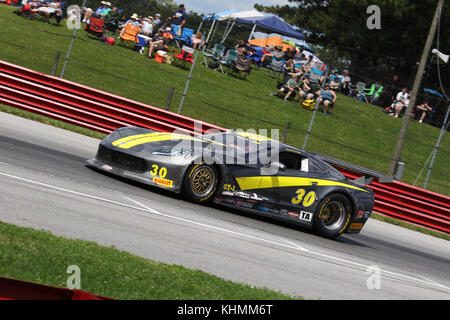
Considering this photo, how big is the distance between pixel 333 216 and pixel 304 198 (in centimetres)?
77

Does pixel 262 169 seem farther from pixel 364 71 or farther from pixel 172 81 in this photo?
pixel 364 71

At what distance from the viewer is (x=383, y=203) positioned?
1446 centimetres

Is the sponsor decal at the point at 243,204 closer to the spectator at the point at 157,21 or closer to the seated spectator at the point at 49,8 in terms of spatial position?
the spectator at the point at 157,21

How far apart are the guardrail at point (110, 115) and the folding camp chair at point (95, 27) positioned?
6.68m

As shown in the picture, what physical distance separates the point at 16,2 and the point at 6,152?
17.1m

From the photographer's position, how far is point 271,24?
99.8 feet

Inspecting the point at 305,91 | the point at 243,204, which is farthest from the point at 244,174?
the point at 305,91

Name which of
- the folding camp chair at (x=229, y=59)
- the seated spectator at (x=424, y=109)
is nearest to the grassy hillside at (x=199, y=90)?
the folding camp chair at (x=229, y=59)

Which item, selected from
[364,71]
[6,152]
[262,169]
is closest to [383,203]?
[262,169]

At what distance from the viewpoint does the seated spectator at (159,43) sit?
2141cm

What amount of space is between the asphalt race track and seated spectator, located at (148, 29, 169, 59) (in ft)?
36.3

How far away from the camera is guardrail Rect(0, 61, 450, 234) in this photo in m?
14.5

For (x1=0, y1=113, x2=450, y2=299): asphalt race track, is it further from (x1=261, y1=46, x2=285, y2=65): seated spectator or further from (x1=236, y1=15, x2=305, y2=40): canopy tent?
(x1=236, y1=15, x2=305, y2=40): canopy tent

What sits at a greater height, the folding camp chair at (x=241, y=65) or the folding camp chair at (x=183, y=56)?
the folding camp chair at (x=241, y=65)
